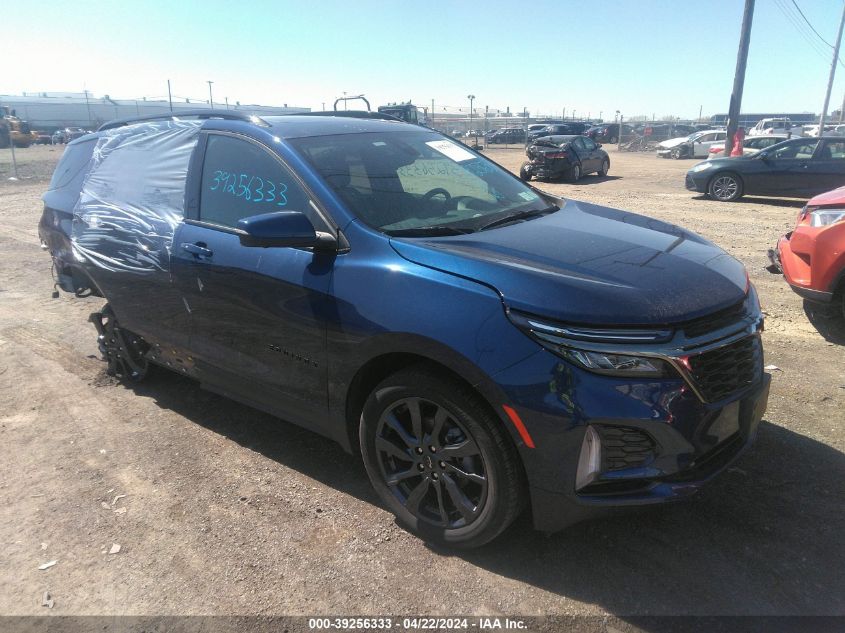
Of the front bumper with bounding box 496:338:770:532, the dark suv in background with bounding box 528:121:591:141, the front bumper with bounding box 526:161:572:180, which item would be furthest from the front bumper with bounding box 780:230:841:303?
the dark suv in background with bounding box 528:121:591:141

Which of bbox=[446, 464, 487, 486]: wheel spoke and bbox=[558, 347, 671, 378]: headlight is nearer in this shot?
bbox=[558, 347, 671, 378]: headlight

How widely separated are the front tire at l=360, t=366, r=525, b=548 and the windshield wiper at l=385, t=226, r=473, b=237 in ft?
2.15

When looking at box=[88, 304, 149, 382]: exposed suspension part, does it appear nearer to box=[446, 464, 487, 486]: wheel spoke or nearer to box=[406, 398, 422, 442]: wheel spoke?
box=[406, 398, 422, 442]: wheel spoke

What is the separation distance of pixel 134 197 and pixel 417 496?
275 cm

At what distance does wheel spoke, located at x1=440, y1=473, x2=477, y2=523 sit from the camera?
2.59 m

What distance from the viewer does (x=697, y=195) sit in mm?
14773

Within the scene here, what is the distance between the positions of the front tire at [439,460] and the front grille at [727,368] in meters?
0.77

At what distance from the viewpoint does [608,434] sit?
87.4 inches

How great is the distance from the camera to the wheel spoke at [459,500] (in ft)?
8.49

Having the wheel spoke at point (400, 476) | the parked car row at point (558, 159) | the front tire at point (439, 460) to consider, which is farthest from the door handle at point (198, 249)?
the parked car row at point (558, 159)

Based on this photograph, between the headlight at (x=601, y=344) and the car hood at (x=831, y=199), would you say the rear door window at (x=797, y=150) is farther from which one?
the headlight at (x=601, y=344)

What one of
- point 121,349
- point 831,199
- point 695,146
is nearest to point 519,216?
point 121,349

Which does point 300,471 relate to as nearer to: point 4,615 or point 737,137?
point 4,615

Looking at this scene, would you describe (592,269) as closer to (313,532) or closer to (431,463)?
(431,463)
